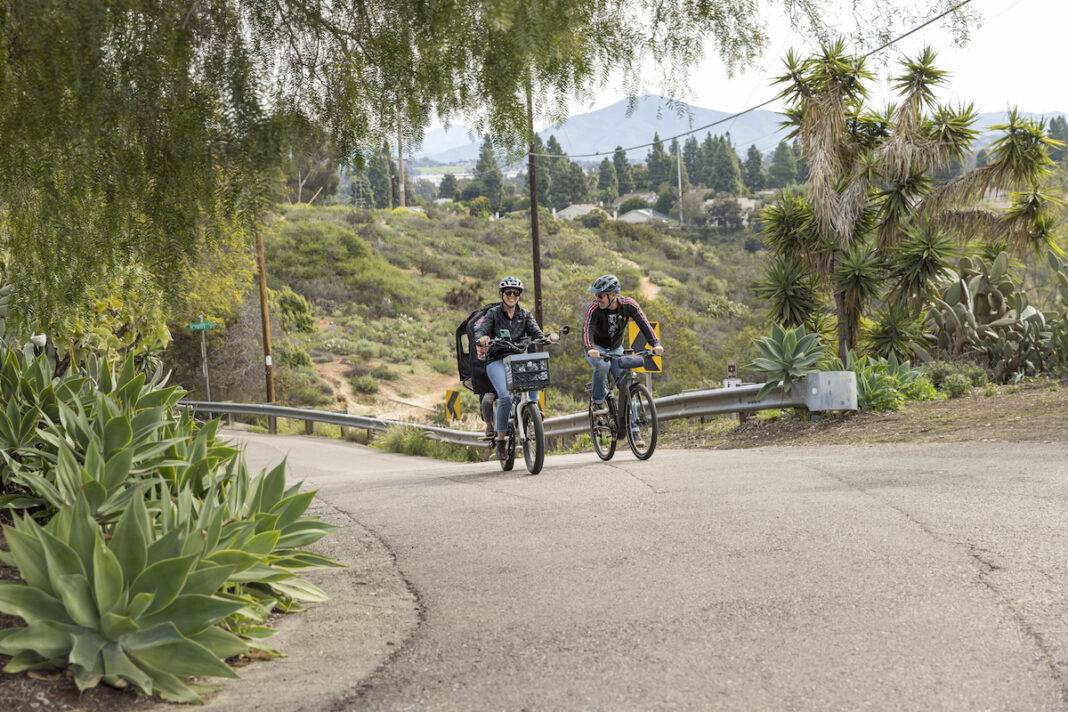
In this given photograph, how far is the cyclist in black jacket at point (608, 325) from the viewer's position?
12281 mm

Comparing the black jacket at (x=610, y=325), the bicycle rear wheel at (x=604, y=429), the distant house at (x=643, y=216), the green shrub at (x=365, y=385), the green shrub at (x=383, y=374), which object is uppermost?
the distant house at (x=643, y=216)

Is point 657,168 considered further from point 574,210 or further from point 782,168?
point 574,210

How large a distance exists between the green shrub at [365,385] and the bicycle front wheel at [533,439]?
116 feet

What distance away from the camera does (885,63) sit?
6.40m

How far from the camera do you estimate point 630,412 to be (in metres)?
12.9

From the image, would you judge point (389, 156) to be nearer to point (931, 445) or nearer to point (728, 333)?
point (931, 445)

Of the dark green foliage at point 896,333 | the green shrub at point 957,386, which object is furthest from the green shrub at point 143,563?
the dark green foliage at point 896,333

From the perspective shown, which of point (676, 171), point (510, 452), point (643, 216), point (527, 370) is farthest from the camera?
point (676, 171)

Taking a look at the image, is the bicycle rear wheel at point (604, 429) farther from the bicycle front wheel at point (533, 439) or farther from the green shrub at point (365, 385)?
the green shrub at point (365, 385)

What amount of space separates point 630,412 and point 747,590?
6.77m

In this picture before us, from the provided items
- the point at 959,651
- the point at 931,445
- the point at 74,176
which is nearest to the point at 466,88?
the point at 74,176

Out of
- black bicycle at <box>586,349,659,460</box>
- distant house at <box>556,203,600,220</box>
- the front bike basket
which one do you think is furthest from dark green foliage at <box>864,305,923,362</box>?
distant house at <box>556,203,600,220</box>

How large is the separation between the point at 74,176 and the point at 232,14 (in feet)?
3.91

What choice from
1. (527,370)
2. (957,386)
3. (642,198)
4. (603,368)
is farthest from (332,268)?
(642,198)
